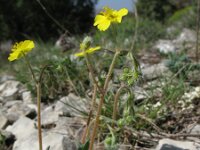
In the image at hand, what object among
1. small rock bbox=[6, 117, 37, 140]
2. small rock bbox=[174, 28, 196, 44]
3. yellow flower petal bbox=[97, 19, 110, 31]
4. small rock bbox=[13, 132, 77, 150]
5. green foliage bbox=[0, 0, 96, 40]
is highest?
green foliage bbox=[0, 0, 96, 40]

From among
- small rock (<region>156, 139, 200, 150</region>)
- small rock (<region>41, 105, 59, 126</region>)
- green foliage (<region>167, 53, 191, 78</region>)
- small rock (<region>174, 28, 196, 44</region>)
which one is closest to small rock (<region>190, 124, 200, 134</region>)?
small rock (<region>156, 139, 200, 150</region>)

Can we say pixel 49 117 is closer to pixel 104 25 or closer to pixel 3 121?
pixel 3 121

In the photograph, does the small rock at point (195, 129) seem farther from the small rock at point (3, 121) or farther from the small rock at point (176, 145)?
the small rock at point (3, 121)

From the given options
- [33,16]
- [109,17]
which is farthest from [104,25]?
[33,16]

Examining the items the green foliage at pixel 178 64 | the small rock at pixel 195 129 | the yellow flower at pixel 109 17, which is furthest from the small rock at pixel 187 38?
the yellow flower at pixel 109 17

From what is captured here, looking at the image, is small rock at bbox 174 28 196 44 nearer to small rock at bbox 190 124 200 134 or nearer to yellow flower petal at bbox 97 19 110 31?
small rock at bbox 190 124 200 134

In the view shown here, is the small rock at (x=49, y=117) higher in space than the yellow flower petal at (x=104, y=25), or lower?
lower

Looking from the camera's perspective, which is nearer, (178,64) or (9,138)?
(9,138)

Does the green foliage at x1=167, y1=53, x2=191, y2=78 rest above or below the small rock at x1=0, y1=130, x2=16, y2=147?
A: above

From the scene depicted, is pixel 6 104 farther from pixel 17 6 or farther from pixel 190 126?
A: pixel 17 6
